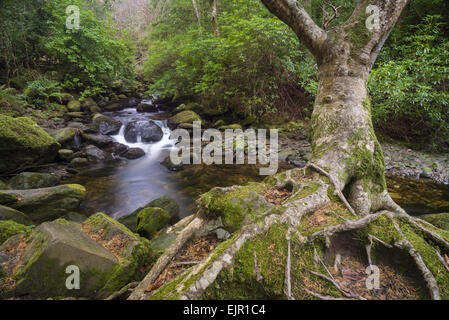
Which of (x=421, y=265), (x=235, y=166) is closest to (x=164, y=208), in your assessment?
(x=235, y=166)

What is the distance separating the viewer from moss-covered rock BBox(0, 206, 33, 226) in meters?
3.69

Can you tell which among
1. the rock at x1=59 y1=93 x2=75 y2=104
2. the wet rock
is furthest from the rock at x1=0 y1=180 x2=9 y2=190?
the rock at x1=59 y1=93 x2=75 y2=104

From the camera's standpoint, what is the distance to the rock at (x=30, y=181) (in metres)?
5.61

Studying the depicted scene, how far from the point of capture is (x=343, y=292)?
4.97 feet

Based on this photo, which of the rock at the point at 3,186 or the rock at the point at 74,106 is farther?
the rock at the point at 74,106

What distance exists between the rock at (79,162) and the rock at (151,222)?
4.74 m

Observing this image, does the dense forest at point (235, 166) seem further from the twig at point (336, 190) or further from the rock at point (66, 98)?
the rock at point (66, 98)

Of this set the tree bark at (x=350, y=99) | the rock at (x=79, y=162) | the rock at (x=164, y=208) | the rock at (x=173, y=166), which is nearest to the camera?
the tree bark at (x=350, y=99)

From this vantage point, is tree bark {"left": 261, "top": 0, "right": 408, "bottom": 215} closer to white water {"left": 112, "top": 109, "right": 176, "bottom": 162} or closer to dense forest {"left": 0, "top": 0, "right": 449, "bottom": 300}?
dense forest {"left": 0, "top": 0, "right": 449, "bottom": 300}

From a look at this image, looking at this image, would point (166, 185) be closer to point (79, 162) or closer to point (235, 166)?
point (235, 166)

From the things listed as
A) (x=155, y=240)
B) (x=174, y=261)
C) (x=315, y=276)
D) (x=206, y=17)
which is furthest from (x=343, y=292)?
(x=206, y=17)

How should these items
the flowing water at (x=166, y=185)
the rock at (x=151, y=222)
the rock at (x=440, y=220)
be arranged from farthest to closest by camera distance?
the flowing water at (x=166, y=185) → the rock at (x=151, y=222) → the rock at (x=440, y=220)

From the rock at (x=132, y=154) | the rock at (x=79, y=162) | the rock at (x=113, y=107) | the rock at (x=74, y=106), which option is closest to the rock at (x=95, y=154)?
the rock at (x=79, y=162)

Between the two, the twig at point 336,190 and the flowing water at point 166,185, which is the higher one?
the twig at point 336,190
